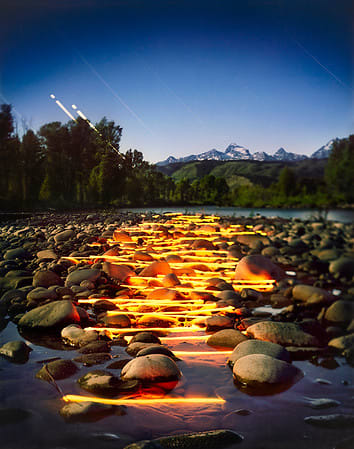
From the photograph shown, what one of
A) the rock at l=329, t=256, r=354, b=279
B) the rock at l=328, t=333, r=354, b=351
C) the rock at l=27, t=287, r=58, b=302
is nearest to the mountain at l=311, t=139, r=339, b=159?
the rock at l=329, t=256, r=354, b=279

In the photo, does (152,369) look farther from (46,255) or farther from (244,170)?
(244,170)

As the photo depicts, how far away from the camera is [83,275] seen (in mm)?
1598

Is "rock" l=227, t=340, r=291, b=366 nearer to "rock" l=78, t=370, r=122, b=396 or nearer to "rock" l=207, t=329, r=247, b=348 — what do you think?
"rock" l=207, t=329, r=247, b=348

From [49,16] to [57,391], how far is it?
1.46 m

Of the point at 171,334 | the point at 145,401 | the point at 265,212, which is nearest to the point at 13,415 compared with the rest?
the point at 145,401

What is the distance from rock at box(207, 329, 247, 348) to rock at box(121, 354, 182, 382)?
27 cm

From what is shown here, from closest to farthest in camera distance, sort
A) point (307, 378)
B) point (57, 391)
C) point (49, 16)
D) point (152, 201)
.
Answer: point (57, 391) < point (307, 378) < point (49, 16) < point (152, 201)

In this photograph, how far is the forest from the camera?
146 cm

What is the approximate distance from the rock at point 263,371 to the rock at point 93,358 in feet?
1.68

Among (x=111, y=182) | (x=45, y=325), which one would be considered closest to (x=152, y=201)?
(x=111, y=182)

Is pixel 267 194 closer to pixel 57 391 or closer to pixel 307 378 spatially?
pixel 307 378

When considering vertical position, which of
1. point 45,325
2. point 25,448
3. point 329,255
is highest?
point 329,255

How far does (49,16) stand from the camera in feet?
4.90

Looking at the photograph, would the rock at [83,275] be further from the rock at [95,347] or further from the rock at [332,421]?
the rock at [332,421]
